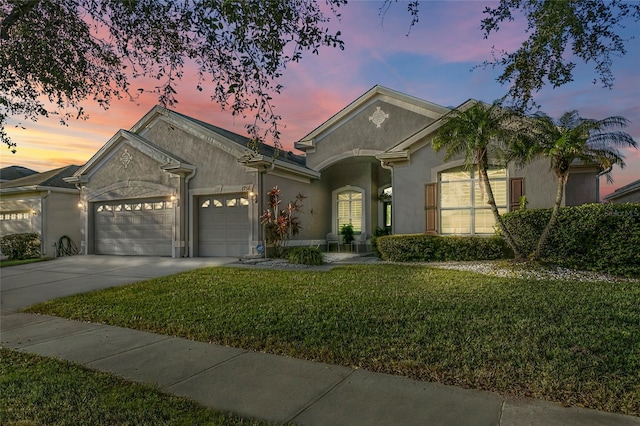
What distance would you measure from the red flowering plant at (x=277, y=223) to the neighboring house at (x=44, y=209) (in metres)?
11.4

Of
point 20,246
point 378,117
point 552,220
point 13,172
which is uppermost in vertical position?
point 378,117

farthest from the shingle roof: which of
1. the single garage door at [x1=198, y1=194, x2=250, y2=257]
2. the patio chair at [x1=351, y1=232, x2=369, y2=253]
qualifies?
the patio chair at [x1=351, y1=232, x2=369, y2=253]

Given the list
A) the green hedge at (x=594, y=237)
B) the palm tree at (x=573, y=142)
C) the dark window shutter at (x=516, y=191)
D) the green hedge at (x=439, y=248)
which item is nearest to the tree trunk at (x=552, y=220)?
the palm tree at (x=573, y=142)

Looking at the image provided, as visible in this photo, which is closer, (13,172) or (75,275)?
(75,275)

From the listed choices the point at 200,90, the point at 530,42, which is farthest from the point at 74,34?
the point at 530,42

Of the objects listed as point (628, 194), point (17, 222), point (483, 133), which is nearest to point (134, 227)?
point (17, 222)

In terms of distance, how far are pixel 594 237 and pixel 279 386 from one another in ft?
29.4

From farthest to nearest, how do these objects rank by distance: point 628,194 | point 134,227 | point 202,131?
point 628,194
point 134,227
point 202,131

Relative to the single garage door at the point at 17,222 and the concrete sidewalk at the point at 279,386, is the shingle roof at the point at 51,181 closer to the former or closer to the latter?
the single garage door at the point at 17,222

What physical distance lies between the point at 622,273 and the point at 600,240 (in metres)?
0.85

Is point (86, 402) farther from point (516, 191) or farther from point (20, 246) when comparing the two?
point (20, 246)

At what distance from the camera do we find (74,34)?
22.1 ft

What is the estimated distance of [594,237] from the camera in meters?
9.21

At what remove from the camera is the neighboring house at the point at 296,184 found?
504 inches
